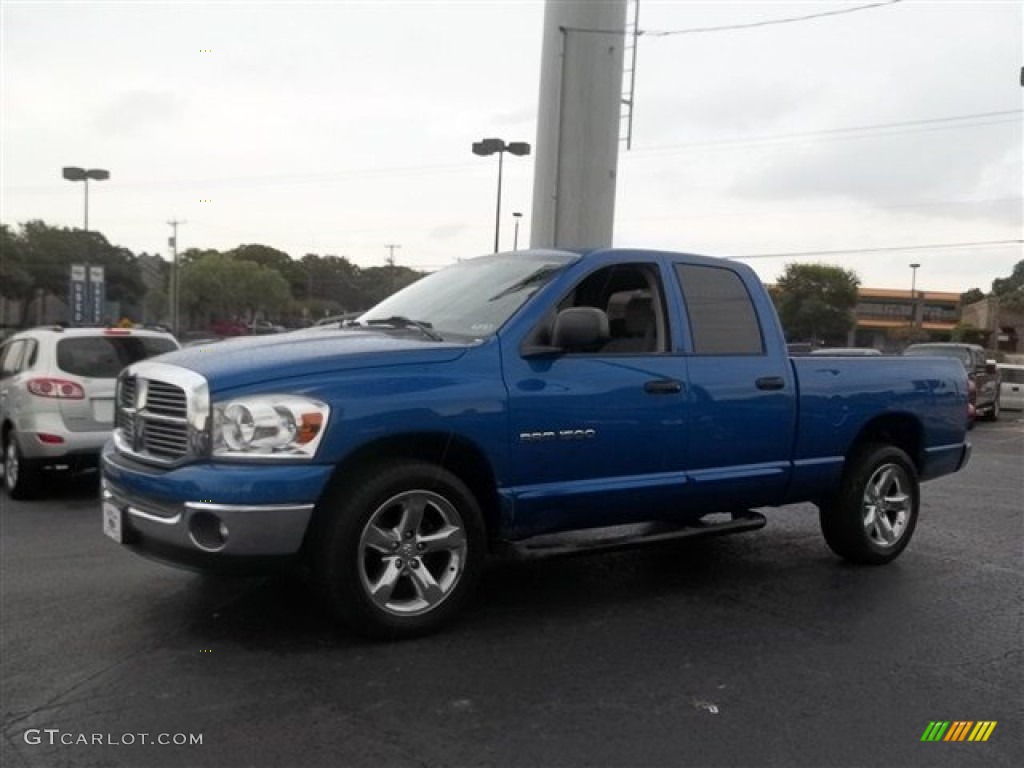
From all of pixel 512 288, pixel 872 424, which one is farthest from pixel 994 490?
pixel 512 288

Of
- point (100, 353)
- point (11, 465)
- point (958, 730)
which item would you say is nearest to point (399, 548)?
point (958, 730)

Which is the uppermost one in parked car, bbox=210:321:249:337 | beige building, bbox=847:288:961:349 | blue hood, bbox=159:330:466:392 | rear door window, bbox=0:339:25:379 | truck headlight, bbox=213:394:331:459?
beige building, bbox=847:288:961:349

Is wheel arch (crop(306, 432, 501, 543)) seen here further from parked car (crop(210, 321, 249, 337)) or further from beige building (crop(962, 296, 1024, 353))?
beige building (crop(962, 296, 1024, 353))

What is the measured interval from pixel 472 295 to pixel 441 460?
44.2 inches

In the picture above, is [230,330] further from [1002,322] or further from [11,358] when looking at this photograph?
[1002,322]

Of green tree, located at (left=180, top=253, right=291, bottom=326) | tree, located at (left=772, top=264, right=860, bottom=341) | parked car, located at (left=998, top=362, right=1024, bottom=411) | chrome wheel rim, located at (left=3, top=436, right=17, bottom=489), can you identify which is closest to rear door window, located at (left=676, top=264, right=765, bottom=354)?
chrome wheel rim, located at (left=3, top=436, right=17, bottom=489)

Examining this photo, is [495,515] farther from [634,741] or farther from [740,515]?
[740,515]

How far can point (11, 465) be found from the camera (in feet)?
28.9

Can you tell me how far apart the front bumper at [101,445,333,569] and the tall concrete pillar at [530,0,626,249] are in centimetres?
1011

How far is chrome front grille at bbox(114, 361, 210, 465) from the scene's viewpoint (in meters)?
4.02

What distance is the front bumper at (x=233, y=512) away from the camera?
3.90 m

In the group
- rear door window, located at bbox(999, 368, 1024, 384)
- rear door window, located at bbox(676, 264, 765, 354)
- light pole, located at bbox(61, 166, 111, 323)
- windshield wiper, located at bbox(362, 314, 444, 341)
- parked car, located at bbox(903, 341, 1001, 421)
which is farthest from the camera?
light pole, located at bbox(61, 166, 111, 323)

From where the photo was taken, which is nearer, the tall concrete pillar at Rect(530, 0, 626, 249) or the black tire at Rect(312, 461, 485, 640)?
the black tire at Rect(312, 461, 485, 640)

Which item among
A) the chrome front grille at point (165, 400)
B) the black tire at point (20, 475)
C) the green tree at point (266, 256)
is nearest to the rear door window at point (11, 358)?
the black tire at point (20, 475)
